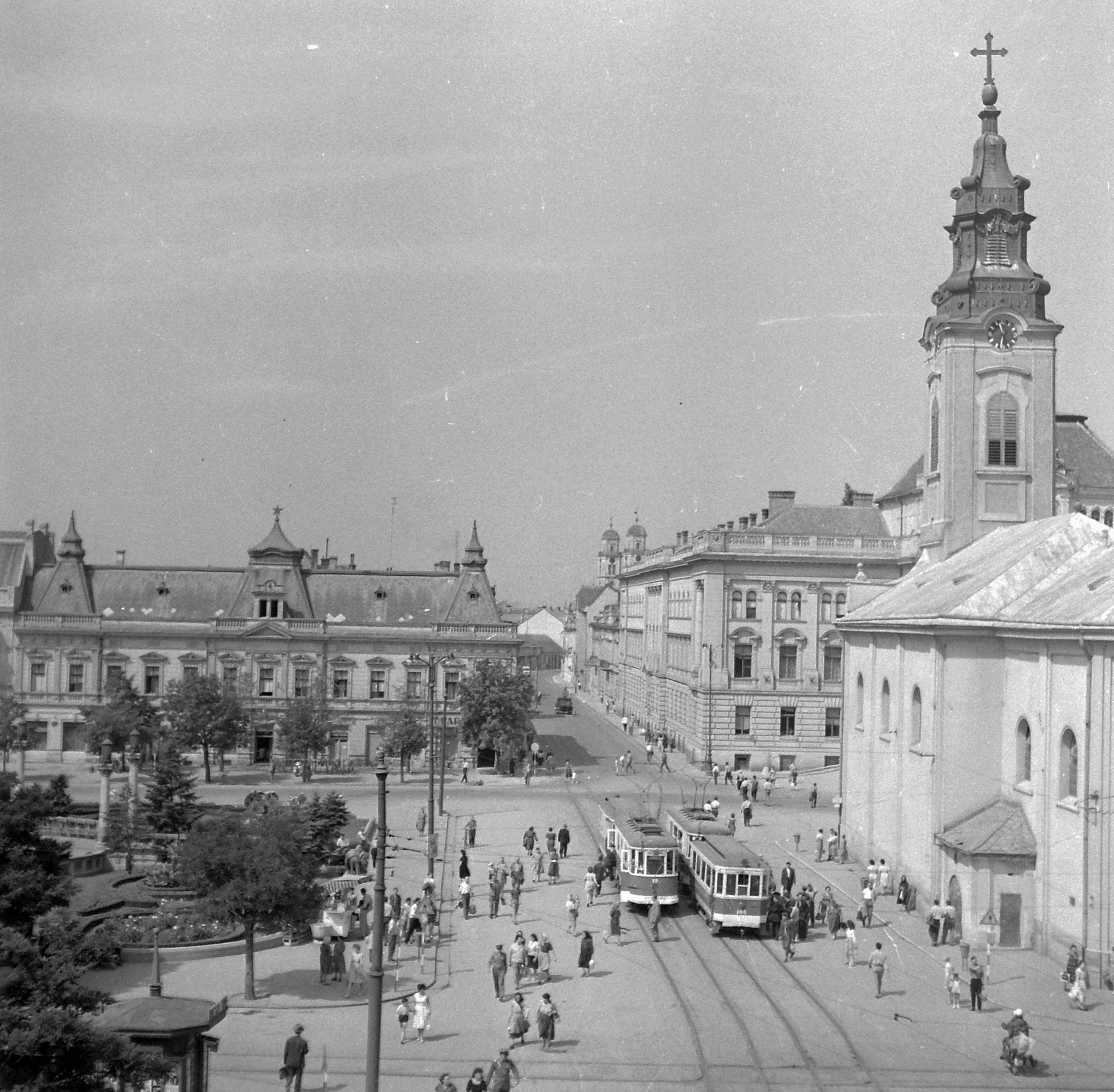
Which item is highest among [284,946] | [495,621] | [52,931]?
[495,621]

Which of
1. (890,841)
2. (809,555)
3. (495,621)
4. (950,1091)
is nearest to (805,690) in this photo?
(809,555)

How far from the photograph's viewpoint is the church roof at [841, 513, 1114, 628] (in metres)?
34.1

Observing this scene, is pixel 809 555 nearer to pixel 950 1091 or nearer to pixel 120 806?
pixel 120 806

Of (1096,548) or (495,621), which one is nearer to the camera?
(1096,548)

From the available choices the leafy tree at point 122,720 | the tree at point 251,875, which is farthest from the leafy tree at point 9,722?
the tree at point 251,875

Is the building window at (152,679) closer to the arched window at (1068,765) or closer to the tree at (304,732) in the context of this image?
the tree at (304,732)

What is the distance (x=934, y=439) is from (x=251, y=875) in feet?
123

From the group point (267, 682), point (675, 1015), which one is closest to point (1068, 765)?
point (675, 1015)

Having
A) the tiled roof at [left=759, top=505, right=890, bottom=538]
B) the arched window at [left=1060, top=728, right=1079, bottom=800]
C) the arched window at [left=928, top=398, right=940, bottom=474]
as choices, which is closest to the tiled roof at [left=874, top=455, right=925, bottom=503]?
the tiled roof at [left=759, top=505, right=890, bottom=538]

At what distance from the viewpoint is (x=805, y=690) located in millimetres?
76250

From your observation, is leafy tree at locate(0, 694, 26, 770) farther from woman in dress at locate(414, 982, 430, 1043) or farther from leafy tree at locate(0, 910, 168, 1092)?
leafy tree at locate(0, 910, 168, 1092)

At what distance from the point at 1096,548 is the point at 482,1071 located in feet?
83.1

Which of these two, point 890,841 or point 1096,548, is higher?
point 1096,548

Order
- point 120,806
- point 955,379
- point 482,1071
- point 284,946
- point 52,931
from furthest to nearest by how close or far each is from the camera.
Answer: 1. point 955,379
2. point 120,806
3. point 284,946
4. point 482,1071
5. point 52,931
